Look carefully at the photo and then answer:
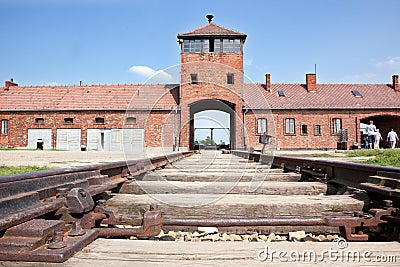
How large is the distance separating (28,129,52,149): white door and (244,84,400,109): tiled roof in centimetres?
1807

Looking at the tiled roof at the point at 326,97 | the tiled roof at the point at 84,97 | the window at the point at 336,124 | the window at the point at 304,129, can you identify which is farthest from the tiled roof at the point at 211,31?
the window at the point at 336,124

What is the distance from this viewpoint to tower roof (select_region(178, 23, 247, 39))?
26641 mm

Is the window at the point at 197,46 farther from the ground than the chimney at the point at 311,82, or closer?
farther from the ground

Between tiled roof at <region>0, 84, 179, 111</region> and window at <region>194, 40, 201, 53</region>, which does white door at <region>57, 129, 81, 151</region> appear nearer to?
tiled roof at <region>0, 84, 179, 111</region>

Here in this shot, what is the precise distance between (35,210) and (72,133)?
102ft

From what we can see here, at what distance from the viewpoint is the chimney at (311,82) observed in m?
34.1

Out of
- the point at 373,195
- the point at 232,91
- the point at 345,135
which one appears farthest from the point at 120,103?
the point at 373,195

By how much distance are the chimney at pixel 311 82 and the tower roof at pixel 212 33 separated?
34.1ft

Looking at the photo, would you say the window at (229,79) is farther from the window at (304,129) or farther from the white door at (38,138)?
the white door at (38,138)

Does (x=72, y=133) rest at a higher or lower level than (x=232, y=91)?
lower

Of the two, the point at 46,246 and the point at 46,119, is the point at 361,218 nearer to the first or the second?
the point at 46,246

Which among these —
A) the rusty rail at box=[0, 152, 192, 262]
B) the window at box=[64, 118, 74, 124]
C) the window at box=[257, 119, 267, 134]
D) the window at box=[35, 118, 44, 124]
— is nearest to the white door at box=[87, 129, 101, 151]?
the window at box=[64, 118, 74, 124]

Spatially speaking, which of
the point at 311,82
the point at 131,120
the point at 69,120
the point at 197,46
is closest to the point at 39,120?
the point at 69,120

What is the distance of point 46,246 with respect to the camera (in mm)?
1305
